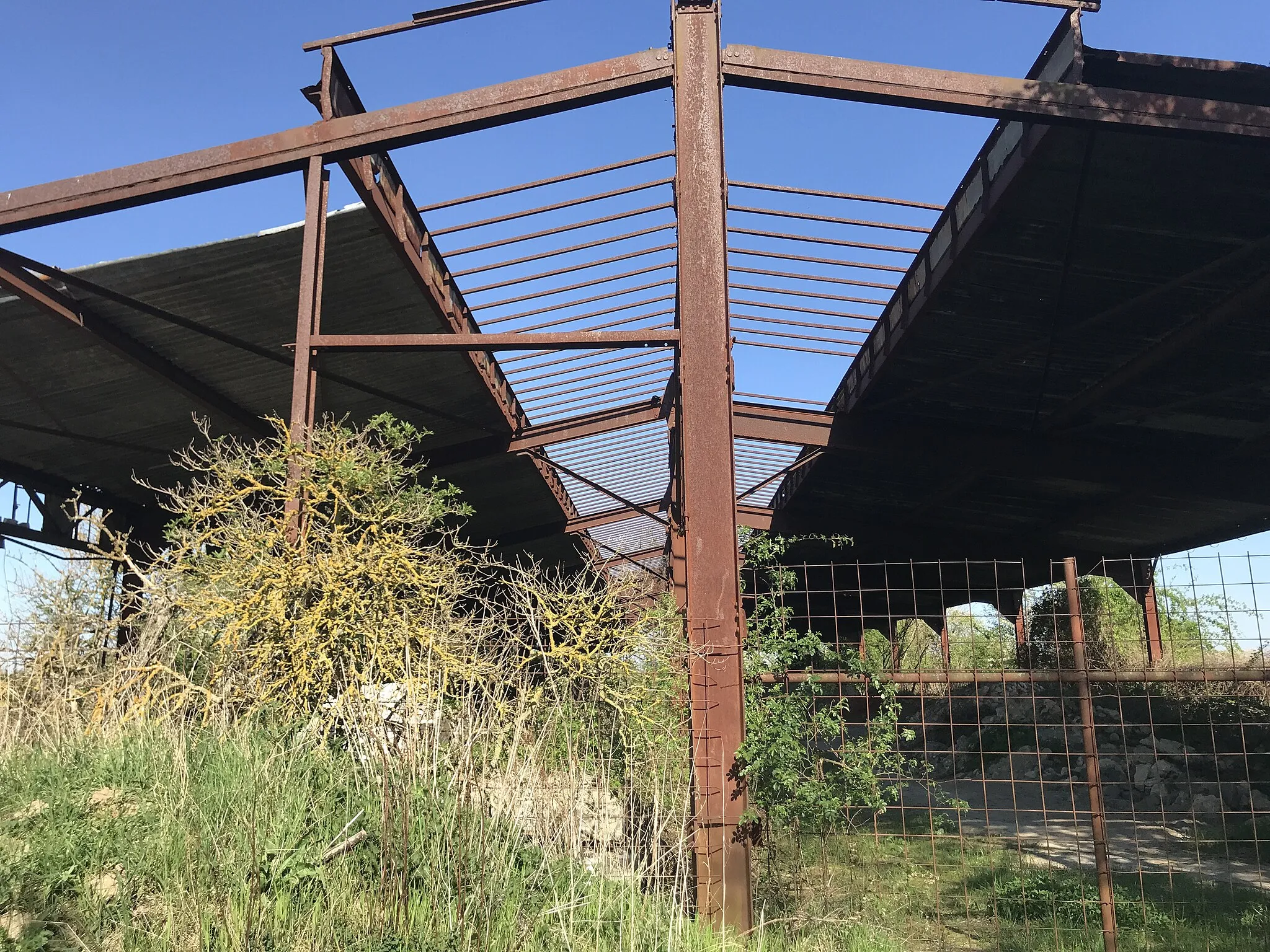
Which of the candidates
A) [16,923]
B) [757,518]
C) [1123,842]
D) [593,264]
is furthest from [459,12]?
[757,518]

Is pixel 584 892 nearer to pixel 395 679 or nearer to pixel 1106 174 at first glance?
pixel 395 679

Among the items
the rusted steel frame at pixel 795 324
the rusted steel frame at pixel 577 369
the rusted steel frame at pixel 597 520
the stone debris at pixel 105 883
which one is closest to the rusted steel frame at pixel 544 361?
the rusted steel frame at pixel 577 369

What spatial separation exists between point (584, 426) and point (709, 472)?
28.0ft

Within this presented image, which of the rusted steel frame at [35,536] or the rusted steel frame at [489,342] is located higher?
the rusted steel frame at [489,342]

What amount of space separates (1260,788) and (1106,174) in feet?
33.5

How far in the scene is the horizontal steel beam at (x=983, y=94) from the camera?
7.59 meters

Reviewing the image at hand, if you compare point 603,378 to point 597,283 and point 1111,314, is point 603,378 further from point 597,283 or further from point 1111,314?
point 1111,314

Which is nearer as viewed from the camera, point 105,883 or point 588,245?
point 105,883

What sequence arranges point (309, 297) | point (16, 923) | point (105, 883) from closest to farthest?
point (16, 923) → point (105, 883) → point (309, 297)

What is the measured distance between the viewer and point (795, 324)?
1345 cm

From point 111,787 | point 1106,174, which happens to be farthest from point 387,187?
point 1106,174

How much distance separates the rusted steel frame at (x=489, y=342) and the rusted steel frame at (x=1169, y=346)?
6.36 meters

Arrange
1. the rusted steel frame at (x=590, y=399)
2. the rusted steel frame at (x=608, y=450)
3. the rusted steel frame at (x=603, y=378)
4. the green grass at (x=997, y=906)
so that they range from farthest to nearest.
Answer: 1. the rusted steel frame at (x=608, y=450)
2. the rusted steel frame at (x=590, y=399)
3. the rusted steel frame at (x=603, y=378)
4. the green grass at (x=997, y=906)

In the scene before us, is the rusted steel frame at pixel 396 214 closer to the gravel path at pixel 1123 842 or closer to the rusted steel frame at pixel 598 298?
the rusted steel frame at pixel 598 298
